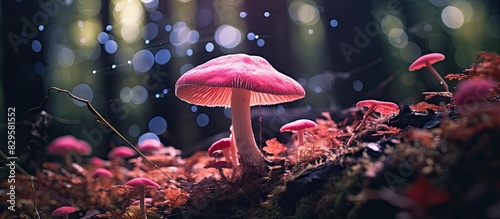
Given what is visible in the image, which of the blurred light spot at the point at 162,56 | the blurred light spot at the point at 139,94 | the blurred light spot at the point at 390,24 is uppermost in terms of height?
the blurred light spot at the point at 390,24

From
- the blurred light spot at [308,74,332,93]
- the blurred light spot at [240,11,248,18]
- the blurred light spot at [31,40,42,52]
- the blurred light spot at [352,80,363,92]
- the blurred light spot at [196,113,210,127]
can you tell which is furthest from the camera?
the blurred light spot at [196,113,210,127]

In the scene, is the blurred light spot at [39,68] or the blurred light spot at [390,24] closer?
the blurred light spot at [39,68]

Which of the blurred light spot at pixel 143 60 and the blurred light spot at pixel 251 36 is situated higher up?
the blurred light spot at pixel 251 36

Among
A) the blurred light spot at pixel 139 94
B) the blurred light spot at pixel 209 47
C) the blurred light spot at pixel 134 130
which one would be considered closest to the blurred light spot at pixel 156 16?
the blurred light spot at pixel 209 47

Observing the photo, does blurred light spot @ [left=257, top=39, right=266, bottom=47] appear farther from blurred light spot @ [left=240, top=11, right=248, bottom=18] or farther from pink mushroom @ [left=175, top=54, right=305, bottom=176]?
pink mushroom @ [left=175, top=54, right=305, bottom=176]

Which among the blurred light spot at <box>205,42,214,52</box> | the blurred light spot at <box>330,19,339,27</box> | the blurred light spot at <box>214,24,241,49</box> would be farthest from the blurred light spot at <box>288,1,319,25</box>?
the blurred light spot at <box>205,42,214,52</box>

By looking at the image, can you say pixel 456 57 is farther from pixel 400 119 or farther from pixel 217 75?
pixel 217 75

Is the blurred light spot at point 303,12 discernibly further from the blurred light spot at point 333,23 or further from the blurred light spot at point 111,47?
the blurred light spot at point 111,47
